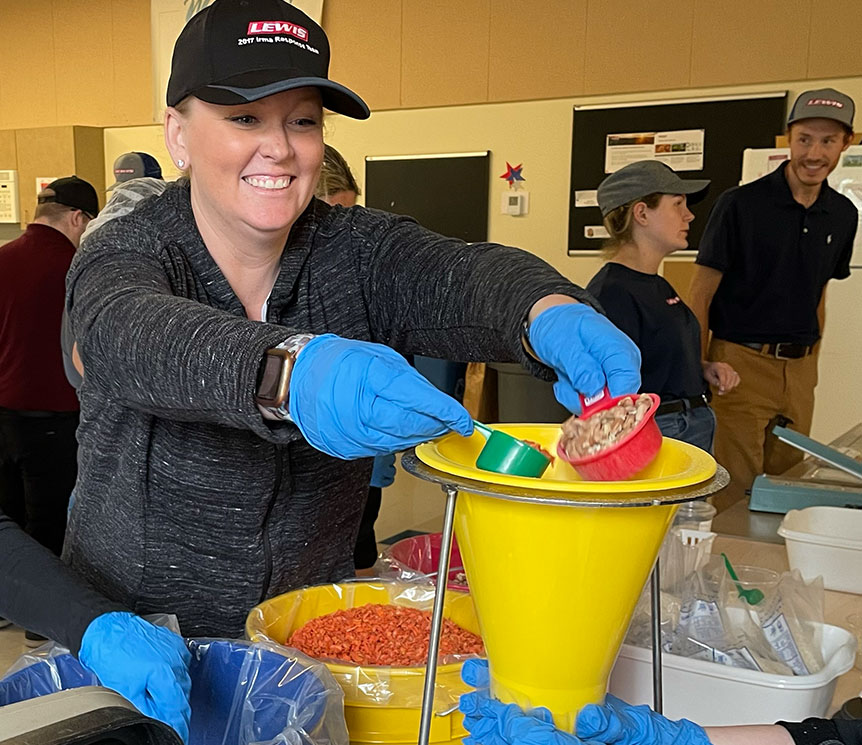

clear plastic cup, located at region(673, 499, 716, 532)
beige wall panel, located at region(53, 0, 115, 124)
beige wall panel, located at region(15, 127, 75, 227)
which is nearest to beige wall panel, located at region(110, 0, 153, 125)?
beige wall panel, located at region(53, 0, 115, 124)

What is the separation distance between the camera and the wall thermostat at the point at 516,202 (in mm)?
4848

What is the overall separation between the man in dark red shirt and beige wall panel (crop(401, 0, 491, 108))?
2408 mm

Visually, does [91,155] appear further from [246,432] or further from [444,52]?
[246,432]

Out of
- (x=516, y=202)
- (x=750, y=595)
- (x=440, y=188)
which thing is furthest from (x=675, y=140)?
(x=750, y=595)

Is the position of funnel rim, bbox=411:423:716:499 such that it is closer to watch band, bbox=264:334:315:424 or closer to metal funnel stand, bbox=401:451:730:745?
metal funnel stand, bbox=401:451:730:745

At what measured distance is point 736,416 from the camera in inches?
123

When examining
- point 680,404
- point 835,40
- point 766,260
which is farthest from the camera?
point 835,40

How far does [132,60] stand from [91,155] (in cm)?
69

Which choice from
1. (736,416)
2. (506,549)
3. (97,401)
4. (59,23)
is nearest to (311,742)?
(506,549)

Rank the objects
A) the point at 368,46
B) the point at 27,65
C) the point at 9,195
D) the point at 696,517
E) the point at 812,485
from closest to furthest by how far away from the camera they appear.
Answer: the point at 696,517
the point at 812,485
the point at 368,46
the point at 9,195
the point at 27,65

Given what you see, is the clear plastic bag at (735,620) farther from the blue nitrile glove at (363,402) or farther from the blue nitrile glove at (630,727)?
the blue nitrile glove at (363,402)

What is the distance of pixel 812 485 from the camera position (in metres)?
2.18

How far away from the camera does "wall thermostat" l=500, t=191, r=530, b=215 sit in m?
4.85

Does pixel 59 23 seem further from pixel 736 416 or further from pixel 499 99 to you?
pixel 736 416
